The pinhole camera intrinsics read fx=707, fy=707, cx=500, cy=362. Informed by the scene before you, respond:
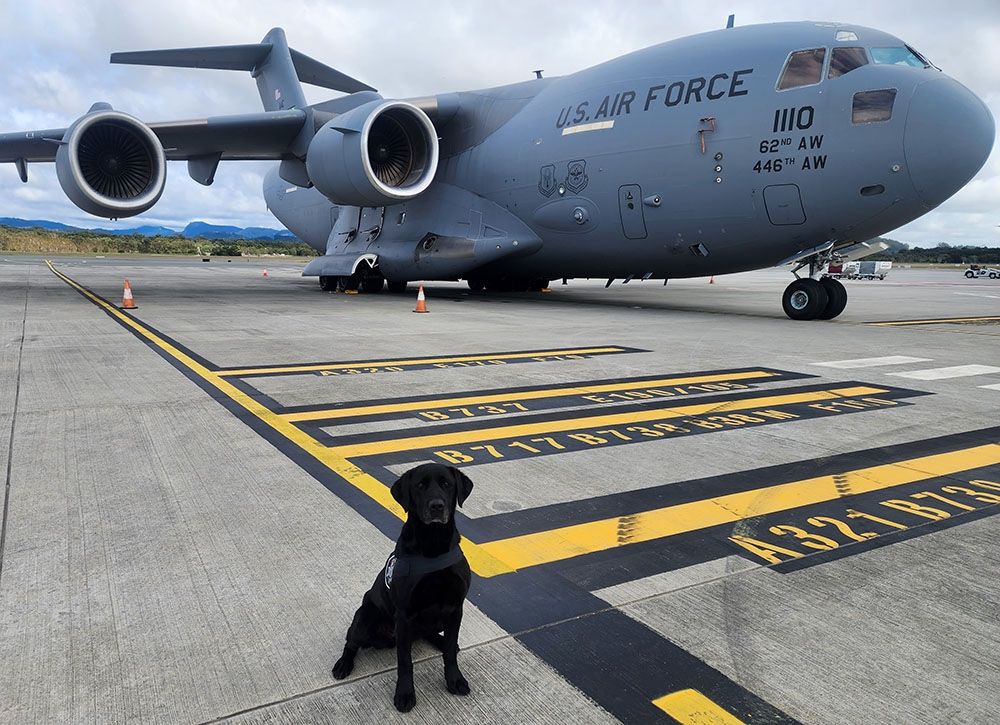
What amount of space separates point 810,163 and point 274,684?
11.2m

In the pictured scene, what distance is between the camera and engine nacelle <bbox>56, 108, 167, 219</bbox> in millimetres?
13102

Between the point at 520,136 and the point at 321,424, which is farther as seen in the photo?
the point at 520,136

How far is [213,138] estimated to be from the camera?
1650 cm

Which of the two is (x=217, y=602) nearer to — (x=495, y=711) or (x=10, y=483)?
(x=495, y=711)

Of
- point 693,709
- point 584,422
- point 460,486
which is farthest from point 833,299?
point 460,486

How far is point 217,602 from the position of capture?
2500 mm

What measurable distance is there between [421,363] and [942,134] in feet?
27.4

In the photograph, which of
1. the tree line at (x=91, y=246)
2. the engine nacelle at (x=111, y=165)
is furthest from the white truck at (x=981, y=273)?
the engine nacelle at (x=111, y=165)

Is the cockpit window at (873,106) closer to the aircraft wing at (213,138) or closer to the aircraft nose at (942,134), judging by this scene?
the aircraft nose at (942,134)

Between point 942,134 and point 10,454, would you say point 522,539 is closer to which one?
point 10,454

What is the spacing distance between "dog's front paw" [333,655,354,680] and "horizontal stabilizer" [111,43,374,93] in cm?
1893

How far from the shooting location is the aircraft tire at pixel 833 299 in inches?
507

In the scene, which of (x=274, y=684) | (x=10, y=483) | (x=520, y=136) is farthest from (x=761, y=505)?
(x=520, y=136)

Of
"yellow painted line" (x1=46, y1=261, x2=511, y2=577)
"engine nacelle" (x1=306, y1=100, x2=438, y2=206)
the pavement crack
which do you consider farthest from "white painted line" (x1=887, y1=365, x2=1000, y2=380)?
"engine nacelle" (x1=306, y1=100, x2=438, y2=206)
